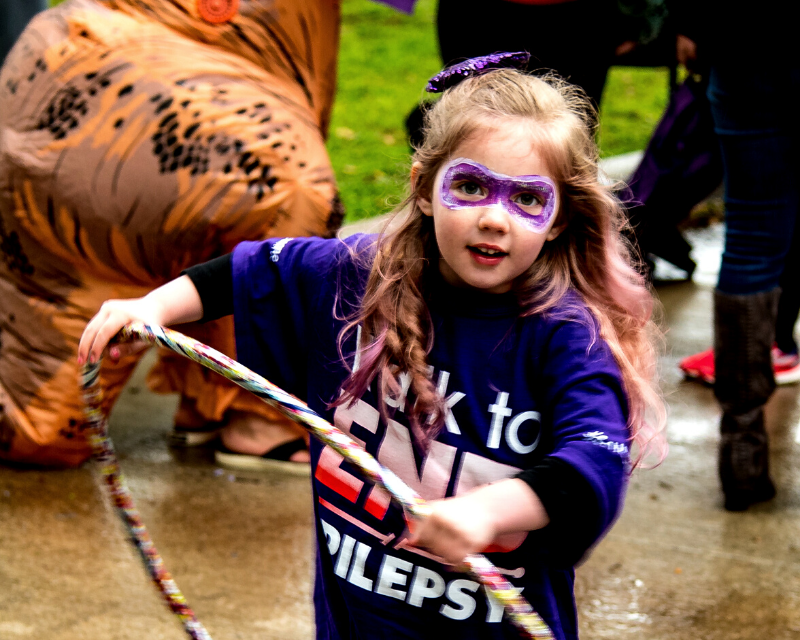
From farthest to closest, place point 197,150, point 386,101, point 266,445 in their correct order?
point 386,101
point 266,445
point 197,150

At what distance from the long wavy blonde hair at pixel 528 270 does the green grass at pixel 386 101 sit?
4.09 meters

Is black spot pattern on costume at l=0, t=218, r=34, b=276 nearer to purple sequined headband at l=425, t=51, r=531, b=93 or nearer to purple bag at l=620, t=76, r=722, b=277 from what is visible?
purple sequined headband at l=425, t=51, r=531, b=93

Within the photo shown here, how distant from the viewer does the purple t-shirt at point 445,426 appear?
168 cm

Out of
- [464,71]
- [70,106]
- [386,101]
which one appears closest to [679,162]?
[70,106]

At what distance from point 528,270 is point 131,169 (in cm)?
160

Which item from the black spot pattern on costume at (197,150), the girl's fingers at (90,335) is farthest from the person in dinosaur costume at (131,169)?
the girl's fingers at (90,335)

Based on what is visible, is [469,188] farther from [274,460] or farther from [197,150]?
[274,460]

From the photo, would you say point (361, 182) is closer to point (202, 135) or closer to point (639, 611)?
point (202, 135)

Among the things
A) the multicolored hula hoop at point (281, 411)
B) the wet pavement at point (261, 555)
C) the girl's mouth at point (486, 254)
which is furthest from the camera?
the wet pavement at point (261, 555)

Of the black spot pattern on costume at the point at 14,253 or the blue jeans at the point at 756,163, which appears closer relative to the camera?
the blue jeans at the point at 756,163

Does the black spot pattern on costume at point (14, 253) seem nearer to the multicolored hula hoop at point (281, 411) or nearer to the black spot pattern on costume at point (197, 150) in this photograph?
the black spot pattern on costume at point (197, 150)

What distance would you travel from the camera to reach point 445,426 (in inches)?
71.5

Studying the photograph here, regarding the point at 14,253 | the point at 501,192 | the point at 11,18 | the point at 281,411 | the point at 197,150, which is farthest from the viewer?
the point at 11,18

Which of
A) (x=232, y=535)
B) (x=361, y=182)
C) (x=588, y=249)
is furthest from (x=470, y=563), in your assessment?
(x=361, y=182)
